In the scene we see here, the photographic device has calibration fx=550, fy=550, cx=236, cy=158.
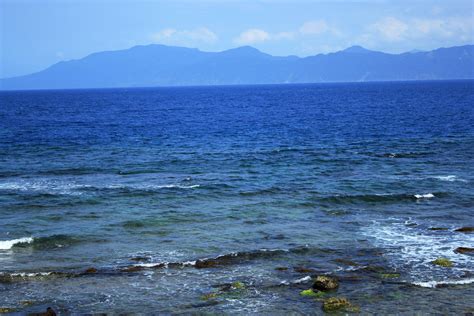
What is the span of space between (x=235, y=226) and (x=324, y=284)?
1291cm

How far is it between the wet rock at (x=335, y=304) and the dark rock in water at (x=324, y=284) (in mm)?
1469

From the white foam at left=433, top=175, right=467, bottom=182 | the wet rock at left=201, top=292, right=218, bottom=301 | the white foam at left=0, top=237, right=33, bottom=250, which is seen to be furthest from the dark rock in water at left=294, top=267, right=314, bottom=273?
the white foam at left=433, top=175, right=467, bottom=182

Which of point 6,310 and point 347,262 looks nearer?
point 6,310

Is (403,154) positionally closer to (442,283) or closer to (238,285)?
(442,283)

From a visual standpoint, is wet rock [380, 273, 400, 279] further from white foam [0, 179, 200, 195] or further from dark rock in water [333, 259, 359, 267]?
white foam [0, 179, 200, 195]

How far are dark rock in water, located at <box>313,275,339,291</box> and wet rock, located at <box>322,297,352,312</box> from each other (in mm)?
1469

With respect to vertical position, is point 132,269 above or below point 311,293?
above

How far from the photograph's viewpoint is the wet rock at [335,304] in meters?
24.3

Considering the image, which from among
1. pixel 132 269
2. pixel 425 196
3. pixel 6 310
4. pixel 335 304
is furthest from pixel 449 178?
pixel 6 310

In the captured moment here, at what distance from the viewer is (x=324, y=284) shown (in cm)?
2627

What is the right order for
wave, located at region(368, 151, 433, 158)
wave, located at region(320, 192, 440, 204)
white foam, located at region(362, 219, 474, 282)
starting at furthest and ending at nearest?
wave, located at region(368, 151, 433, 158), wave, located at region(320, 192, 440, 204), white foam, located at region(362, 219, 474, 282)

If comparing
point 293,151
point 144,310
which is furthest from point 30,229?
point 293,151

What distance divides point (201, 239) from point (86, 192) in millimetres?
16688

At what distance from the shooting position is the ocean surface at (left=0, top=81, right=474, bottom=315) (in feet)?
86.5
